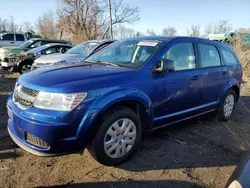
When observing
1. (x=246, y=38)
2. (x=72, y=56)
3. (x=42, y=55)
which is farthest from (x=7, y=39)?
(x=246, y=38)

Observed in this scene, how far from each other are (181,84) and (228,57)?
1.96m

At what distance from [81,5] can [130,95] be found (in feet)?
108

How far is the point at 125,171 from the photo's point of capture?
3000 millimetres

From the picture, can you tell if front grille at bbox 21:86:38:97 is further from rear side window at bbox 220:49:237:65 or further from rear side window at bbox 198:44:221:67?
rear side window at bbox 220:49:237:65

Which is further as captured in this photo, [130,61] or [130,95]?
[130,61]

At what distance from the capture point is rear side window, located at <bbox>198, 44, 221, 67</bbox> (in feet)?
13.8

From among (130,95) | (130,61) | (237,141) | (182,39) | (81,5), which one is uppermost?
(81,5)

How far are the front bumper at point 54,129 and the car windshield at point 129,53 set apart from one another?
1153 millimetres

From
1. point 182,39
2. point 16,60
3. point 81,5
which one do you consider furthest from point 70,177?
point 81,5

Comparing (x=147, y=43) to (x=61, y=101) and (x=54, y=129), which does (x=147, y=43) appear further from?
(x=54, y=129)

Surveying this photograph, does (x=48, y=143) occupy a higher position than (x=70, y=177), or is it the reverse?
(x=48, y=143)

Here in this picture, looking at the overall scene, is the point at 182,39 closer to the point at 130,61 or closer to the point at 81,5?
the point at 130,61

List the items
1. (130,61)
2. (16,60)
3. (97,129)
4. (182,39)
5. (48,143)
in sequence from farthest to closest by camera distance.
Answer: (16,60) → (182,39) → (130,61) → (97,129) → (48,143)

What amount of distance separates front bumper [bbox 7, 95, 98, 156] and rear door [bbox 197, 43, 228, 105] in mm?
2432
